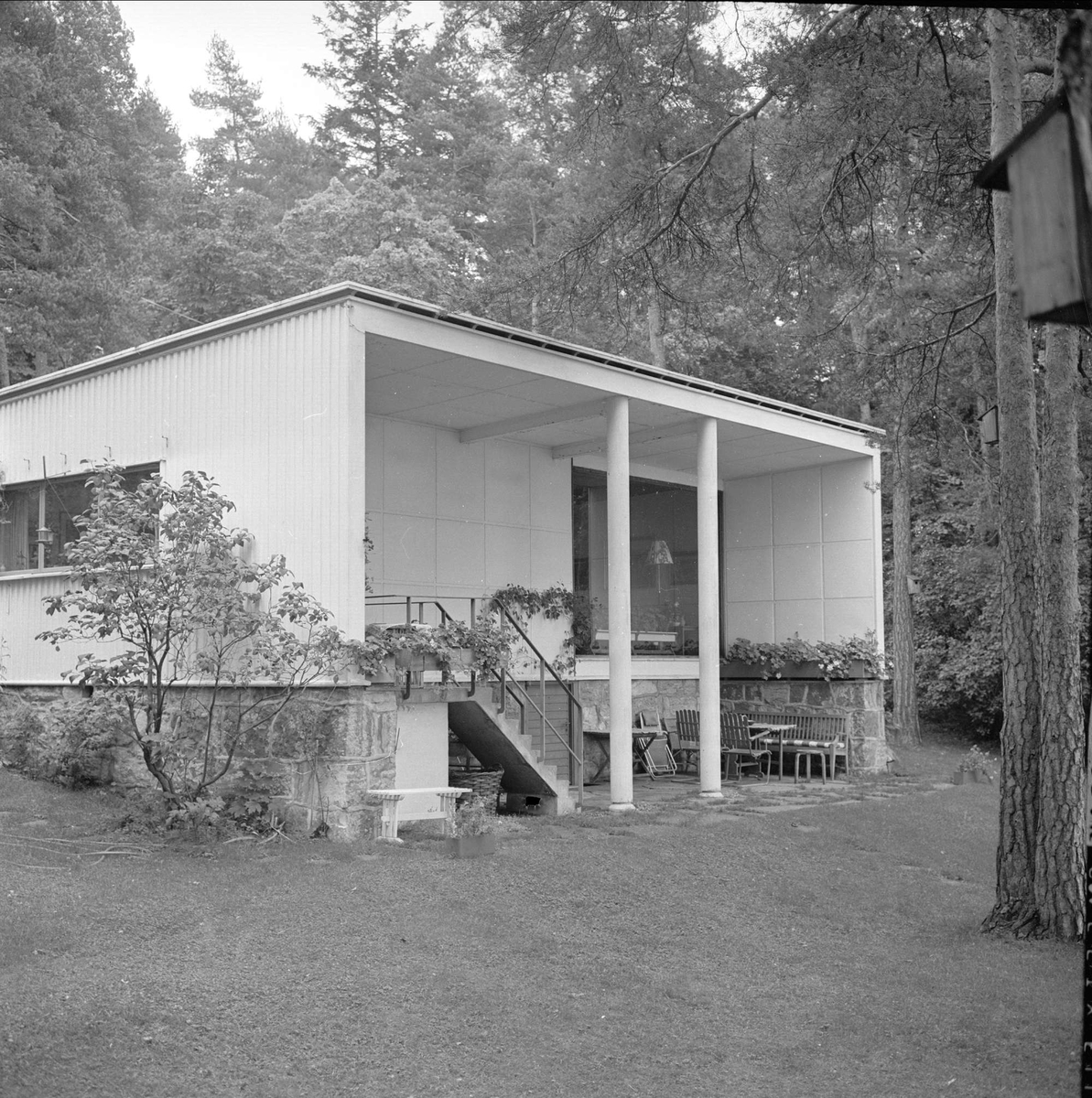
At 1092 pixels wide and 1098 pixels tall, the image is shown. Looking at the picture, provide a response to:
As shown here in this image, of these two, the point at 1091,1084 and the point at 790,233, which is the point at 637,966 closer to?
the point at 1091,1084

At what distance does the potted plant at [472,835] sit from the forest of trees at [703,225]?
3.54 meters

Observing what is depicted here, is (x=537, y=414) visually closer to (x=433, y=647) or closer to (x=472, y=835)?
(x=433, y=647)

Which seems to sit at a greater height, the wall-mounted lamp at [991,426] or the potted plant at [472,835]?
the wall-mounted lamp at [991,426]

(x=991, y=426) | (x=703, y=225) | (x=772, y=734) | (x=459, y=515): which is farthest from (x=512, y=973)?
(x=772, y=734)

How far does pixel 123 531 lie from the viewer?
9.70m

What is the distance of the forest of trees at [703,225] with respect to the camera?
8.04m

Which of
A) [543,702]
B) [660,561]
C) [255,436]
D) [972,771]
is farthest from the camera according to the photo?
[660,561]

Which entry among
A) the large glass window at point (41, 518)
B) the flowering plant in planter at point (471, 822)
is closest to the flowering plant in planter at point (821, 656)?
the flowering plant in planter at point (471, 822)

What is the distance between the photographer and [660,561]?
17.3 meters

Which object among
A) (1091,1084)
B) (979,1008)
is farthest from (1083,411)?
(1091,1084)

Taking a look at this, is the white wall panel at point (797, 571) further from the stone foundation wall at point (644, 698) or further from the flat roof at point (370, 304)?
the flat roof at point (370, 304)

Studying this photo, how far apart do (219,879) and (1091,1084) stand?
533 centimetres

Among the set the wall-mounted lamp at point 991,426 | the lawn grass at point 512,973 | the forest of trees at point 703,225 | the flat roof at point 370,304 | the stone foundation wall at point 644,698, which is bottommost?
the lawn grass at point 512,973

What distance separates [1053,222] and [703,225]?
8.08 meters
